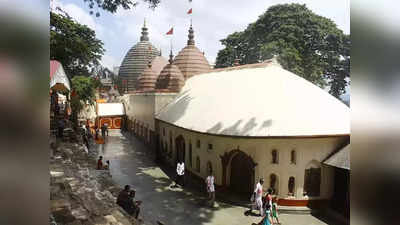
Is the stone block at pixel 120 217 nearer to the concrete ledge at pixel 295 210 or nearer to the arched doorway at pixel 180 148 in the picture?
the concrete ledge at pixel 295 210

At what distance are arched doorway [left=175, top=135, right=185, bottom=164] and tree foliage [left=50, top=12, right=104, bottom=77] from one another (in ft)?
26.0

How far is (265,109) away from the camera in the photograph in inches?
472

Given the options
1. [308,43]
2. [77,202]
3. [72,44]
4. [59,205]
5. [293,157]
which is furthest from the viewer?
[308,43]

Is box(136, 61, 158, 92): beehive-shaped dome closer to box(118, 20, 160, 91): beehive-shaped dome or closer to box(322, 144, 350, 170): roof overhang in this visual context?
box(118, 20, 160, 91): beehive-shaped dome

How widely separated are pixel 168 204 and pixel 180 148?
519 cm

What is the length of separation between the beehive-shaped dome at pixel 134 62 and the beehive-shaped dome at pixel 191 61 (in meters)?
17.4

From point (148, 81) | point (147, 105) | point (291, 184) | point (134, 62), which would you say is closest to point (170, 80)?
point (147, 105)

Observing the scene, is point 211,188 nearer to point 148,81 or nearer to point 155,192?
point 155,192

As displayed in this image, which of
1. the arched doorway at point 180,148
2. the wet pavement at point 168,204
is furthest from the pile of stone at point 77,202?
the arched doorway at point 180,148

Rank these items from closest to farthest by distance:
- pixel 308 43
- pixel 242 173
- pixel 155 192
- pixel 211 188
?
pixel 211 188 < pixel 242 173 < pixel 155 192 < pixel 308 43

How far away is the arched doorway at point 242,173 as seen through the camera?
11484 mm

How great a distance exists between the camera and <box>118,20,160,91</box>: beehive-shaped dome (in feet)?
137

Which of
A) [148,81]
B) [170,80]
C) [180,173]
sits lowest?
[180,173]

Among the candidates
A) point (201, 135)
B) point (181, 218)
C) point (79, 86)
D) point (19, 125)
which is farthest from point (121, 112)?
point (19, 125)
